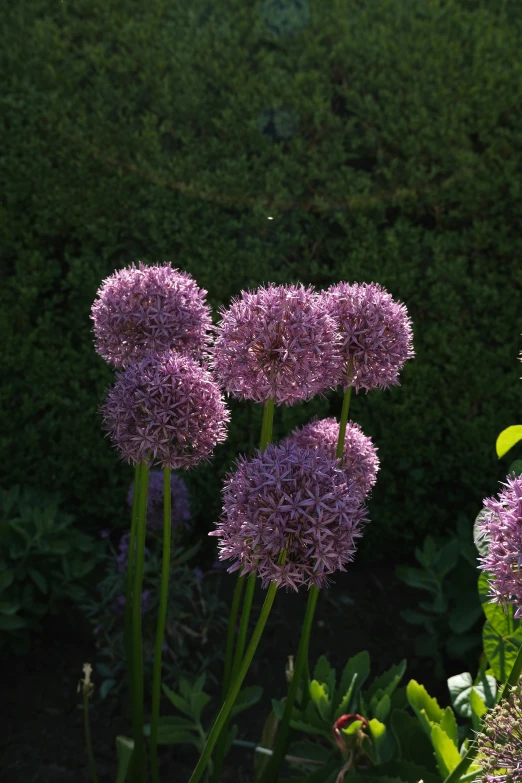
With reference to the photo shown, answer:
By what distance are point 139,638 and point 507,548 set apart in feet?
4.18

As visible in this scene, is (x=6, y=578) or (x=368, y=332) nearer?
(x=368, y=332)

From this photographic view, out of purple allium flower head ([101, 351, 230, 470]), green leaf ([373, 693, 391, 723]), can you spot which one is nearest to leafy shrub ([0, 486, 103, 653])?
green leaf ([373, 693, 391, 723])

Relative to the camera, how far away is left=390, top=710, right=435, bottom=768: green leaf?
2.62 m

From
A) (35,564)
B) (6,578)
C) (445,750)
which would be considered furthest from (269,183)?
(445,750)

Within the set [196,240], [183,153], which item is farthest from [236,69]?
[196,240]

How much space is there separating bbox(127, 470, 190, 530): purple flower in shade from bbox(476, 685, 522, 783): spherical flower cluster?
228cm

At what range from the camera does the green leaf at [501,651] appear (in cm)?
267

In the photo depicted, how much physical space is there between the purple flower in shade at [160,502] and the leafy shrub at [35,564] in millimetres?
390

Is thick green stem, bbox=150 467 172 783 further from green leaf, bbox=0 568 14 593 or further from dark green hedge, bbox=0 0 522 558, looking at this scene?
dark green hedge, bbox=0 0 522 558

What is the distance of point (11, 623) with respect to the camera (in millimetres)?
3496

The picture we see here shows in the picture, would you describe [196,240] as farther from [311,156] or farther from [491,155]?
[491,155]

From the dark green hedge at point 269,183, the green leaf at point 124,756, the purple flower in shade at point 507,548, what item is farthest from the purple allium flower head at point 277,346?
the dark green hedge at point 269,183

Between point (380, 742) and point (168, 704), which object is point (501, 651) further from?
point (168, 704)

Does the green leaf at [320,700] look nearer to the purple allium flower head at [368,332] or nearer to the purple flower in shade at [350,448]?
the purple flower in shade at [350,448]
